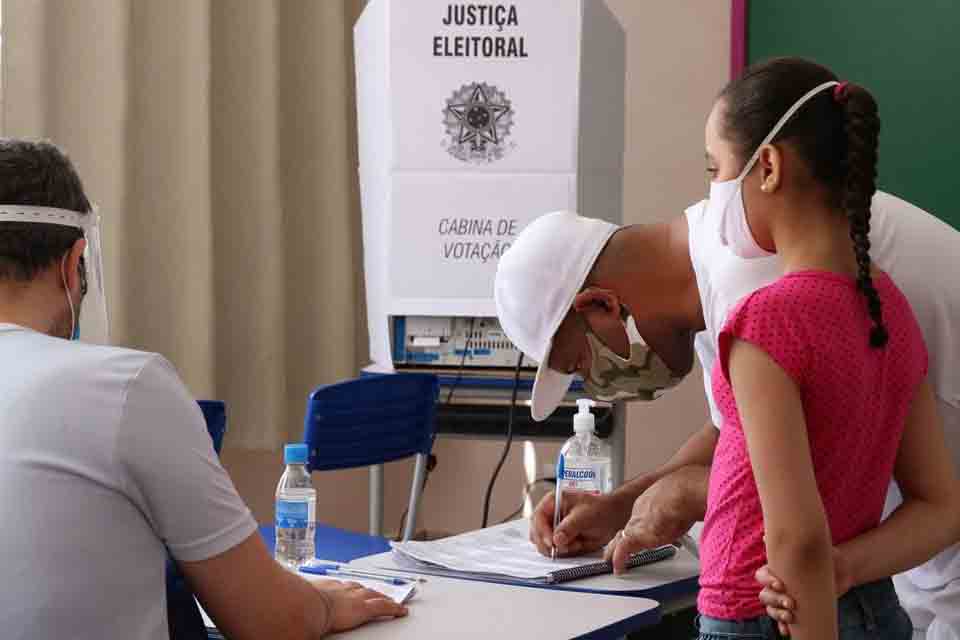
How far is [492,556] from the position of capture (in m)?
1.94

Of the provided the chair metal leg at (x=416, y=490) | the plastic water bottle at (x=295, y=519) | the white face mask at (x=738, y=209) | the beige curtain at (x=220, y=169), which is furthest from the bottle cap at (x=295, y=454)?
the beige curtain at (x=220, y=169)

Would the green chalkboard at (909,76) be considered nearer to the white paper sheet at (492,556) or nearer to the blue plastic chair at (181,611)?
the white paper sheet at (492,556)

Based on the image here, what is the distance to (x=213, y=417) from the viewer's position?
96.0 inches

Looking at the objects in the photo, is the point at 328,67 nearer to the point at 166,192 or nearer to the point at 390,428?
the point at 166,192

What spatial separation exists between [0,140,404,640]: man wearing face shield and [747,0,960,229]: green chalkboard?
2497 mm

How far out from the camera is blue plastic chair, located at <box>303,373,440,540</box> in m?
2.82

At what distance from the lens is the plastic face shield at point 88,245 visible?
141 centimetres


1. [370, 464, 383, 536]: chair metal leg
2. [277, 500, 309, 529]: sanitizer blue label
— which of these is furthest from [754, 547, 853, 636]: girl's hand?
[370, 464, 383, 536]: chair metal leg

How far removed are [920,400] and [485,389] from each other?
186cm

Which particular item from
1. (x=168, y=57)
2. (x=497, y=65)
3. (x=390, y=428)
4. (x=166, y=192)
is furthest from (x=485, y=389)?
(x=168, y=57)

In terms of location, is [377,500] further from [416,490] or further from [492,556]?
[492,556]

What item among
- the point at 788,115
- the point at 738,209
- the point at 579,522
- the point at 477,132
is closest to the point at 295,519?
the point at 579,522

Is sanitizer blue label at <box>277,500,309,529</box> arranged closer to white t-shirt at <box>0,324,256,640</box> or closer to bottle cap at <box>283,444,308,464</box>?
bottle cap at <box>283,444,308,464</box>

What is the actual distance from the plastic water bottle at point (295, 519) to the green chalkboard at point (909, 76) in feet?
6.79
